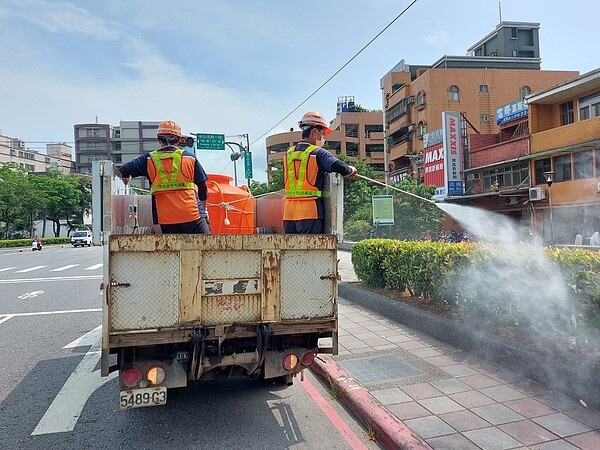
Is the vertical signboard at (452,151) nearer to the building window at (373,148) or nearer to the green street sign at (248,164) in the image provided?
the green street sign at (248,164)

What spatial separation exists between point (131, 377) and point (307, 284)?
4.94ft

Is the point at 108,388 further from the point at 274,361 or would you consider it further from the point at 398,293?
the point at 398,293

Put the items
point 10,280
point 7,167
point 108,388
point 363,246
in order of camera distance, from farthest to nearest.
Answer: point 7,167 → point 10,280 → point 363,246 → point 108,388

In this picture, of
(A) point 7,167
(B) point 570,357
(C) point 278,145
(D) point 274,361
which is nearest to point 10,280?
(D) point 274,361

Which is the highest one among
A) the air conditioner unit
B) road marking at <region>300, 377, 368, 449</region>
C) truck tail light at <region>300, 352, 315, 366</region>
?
the air conditioner unit

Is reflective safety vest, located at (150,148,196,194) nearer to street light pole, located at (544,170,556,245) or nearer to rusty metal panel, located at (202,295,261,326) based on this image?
rusty metal panel, located at (202,295,261,326)


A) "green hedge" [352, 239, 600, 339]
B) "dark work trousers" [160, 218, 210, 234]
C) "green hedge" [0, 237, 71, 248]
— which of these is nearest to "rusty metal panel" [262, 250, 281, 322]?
"dark work trousers" [160, 218, 210, 234]

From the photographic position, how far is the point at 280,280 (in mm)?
3414

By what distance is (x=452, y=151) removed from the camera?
28000 millimetres

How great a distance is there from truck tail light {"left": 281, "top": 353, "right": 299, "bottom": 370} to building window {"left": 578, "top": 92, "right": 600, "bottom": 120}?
21071 millimetres

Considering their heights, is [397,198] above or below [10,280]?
above

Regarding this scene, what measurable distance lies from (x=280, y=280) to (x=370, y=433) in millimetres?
1471

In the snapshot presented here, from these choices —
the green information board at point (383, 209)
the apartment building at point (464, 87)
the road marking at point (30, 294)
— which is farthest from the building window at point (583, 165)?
the road marking at point (30, 294)

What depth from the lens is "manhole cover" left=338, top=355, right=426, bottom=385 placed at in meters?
4.50
